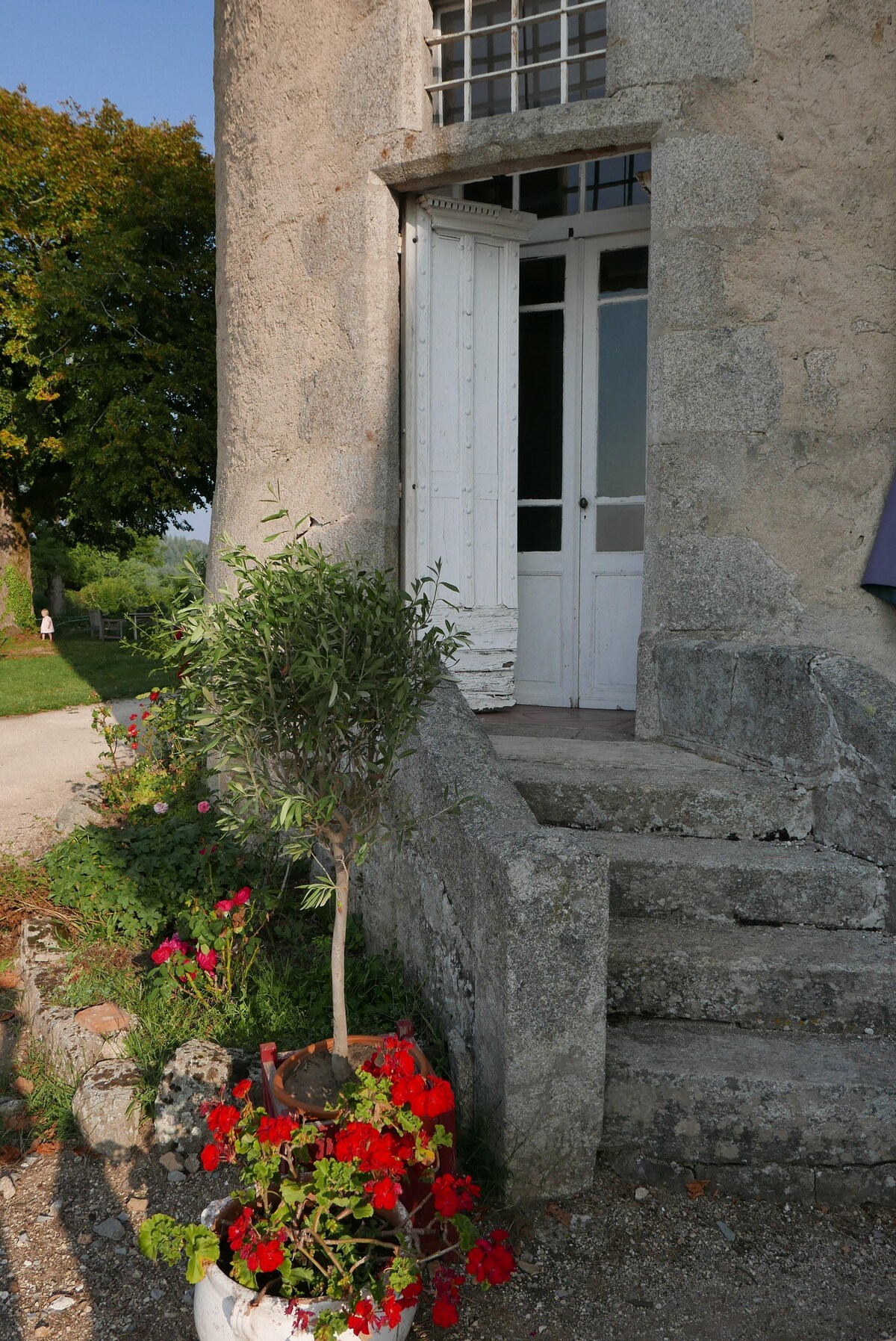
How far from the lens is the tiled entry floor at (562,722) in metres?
4.60

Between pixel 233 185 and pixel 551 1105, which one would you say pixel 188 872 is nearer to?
pixel 551 1105

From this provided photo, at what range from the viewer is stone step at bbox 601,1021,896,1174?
2615mm

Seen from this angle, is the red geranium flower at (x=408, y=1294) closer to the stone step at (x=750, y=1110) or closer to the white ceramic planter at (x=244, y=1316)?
the white ceramic planter at (x=244, y=1316)

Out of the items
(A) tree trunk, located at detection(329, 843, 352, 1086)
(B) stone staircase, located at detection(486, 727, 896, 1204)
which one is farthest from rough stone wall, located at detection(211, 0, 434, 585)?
(A) tree trunk, located at detection(329, 843, 352, 1086)

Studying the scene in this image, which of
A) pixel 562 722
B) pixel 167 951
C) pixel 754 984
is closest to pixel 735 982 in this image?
pixel 754 984

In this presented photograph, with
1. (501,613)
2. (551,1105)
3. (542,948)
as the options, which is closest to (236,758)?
(542,948)

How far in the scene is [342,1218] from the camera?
1.99 m

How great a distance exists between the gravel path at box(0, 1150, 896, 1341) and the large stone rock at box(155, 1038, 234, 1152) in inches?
5.1

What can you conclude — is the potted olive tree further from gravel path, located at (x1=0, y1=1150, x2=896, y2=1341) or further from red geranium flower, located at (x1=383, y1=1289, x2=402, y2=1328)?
red geranium flower, located at (x1=383, y1=1289, x2=402, y2=1328)

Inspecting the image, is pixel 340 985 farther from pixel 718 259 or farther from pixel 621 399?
pixel 621 399

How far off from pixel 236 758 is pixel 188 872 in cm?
153

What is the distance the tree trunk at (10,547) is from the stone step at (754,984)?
16.9m

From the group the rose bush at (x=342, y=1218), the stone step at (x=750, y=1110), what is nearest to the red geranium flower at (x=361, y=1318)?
the rose bush at (x=342, y=1218)

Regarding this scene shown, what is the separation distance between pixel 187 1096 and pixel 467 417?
11.3ft
